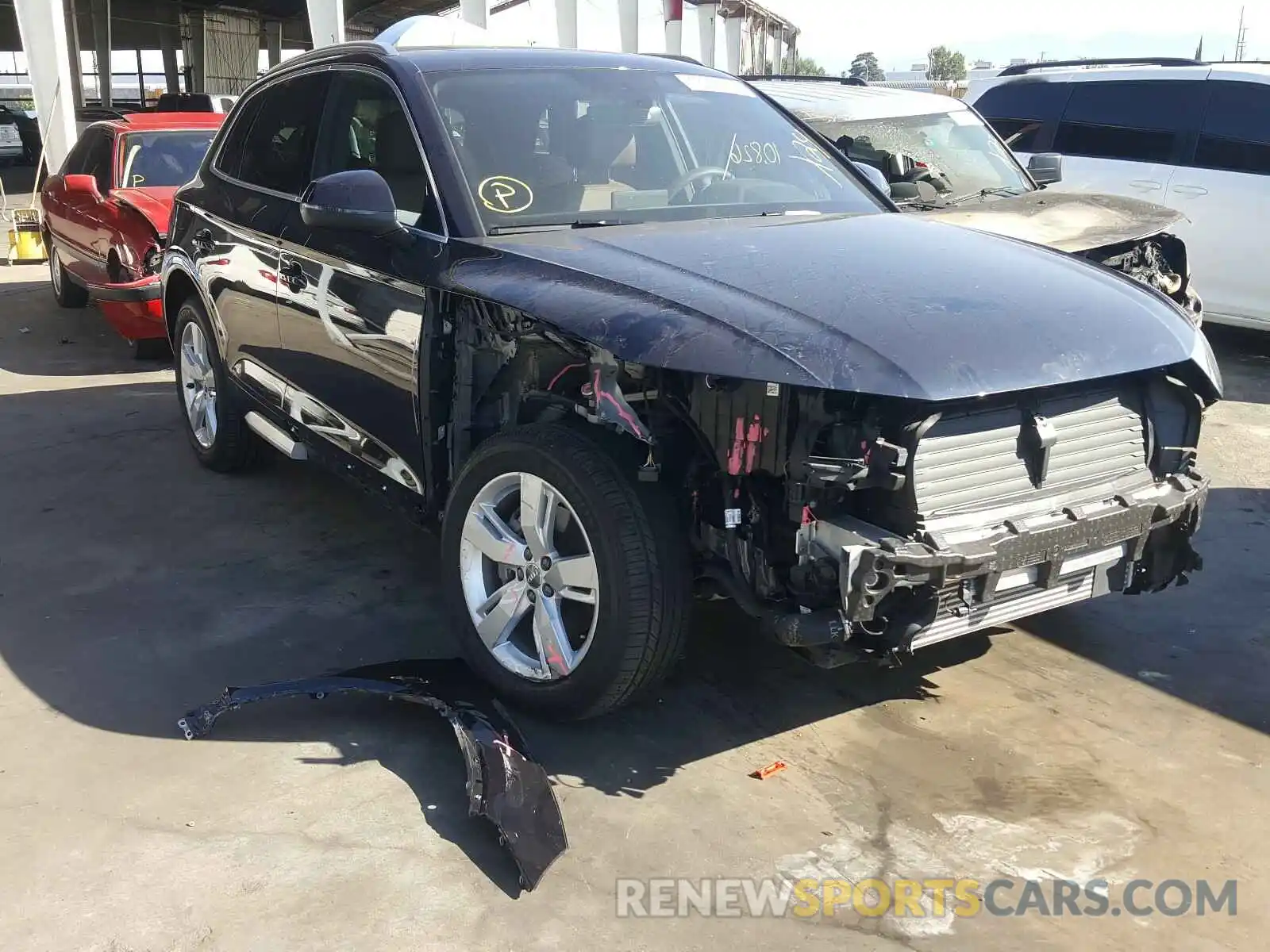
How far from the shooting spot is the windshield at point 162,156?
348 inches

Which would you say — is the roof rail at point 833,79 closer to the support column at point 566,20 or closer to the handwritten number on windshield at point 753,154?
the handwritten number on windshield at point 753,154

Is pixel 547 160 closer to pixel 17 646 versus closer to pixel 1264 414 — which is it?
pixel 17 646

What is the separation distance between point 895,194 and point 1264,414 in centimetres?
293

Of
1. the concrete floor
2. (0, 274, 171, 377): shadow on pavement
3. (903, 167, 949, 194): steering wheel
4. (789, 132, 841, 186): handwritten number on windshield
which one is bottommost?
the concrete floor

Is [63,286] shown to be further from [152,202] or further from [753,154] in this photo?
[753,154]

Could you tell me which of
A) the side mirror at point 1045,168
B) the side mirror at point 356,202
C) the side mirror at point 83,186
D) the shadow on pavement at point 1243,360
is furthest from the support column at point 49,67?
the shadow on pavement at point 1243,360

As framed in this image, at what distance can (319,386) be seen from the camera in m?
4.47

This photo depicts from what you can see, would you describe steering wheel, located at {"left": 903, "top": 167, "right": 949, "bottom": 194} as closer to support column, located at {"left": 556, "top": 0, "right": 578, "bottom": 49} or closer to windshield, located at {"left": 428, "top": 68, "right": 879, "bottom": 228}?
windshield, located at {"left": 428, "top": 68, "right": 879, "bottom": 228}

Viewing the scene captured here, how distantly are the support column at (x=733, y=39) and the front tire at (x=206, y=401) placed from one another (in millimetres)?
35668

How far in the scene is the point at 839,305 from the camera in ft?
9.98

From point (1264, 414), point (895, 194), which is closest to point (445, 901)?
point (895, 194)

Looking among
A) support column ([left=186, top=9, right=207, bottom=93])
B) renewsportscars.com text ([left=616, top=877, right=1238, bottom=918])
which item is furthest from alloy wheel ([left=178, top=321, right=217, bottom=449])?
support column ([left=186, top=9, right=207, bottom=93])

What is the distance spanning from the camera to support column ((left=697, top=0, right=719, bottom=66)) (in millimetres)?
36000

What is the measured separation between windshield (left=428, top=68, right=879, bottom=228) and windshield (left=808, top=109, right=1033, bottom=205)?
288 cm
